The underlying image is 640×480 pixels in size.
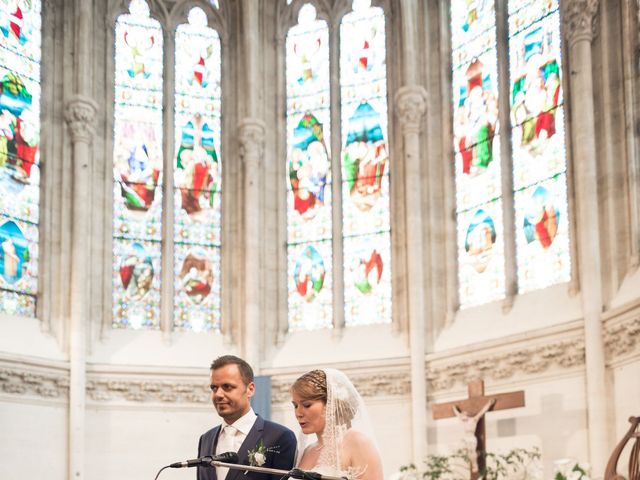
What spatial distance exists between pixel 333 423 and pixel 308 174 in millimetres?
11551

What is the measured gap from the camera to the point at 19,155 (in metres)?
14.9

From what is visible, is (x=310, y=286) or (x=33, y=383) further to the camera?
(x=310, y=286)

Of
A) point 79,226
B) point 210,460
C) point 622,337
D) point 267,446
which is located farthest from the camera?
point 79,226

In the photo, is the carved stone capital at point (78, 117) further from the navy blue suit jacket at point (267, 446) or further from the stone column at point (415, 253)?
the navy blue suit jacket at point (267, 446)

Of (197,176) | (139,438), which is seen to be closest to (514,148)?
(197,176)

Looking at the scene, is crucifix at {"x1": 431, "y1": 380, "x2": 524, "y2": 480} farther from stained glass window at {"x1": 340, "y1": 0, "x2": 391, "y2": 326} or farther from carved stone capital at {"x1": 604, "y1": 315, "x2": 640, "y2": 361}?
stained glass window at {"x1": 340, "y1": 0, "x2": 391, "y2": 326}

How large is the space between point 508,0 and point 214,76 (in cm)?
456

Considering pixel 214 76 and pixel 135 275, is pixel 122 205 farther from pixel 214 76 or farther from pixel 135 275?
pixel 214 76

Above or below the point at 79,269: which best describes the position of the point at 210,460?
below

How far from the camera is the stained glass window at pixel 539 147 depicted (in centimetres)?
1332

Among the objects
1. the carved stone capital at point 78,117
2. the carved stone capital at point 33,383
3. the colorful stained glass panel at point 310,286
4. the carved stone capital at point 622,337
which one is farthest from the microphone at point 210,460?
the carved stone capital at point 78,117

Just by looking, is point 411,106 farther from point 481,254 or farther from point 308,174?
point 481,254

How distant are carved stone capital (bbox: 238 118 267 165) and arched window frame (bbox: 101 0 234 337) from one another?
1.65 ft

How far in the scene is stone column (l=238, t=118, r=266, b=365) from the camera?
1516cm
